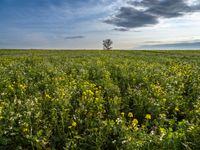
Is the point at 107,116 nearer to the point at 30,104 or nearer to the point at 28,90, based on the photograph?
the point at 30,104

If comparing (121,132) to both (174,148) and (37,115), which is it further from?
(37,115)

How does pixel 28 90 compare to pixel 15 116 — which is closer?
pixel 15 116

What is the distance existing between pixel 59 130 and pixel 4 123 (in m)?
0.97

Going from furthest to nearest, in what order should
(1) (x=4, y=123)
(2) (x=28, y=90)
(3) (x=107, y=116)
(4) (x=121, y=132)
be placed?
1. (2) (x=28, y=90)
2. (3) (x=107, y=116)
3. (1) (x=4, y=123)
4. (4) (x=121, y=132)

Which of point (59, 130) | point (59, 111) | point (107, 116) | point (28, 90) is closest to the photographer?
point (59, 130)

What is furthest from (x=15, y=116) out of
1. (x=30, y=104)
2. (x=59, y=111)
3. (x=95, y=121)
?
(x=95, y=121)

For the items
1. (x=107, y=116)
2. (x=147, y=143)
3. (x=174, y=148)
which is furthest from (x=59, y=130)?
(x=174, y=148)

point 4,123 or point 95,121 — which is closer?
point 4,123

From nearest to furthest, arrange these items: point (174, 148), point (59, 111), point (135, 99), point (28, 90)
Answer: point (174, 148) → point (59, 111) → point (135, 99) → point (28, 90)

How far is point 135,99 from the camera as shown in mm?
6980

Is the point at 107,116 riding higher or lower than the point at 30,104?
lower

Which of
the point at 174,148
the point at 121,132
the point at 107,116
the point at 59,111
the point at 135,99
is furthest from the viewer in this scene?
the point at 135,99

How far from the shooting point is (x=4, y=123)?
5.04 metres

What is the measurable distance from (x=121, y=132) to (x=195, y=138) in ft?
3.71
